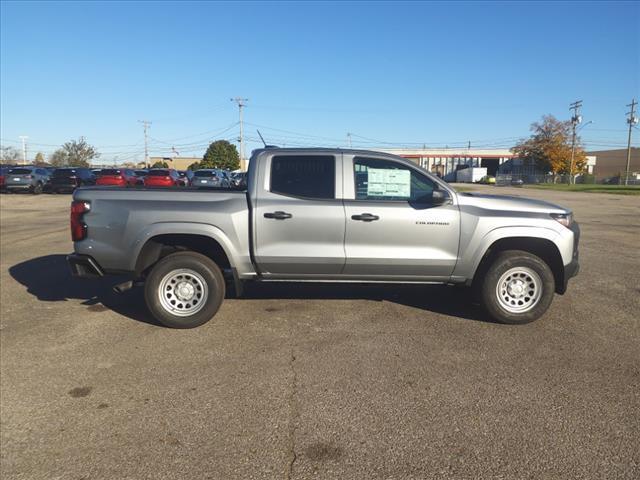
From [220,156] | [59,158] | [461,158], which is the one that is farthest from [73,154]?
[461,158]

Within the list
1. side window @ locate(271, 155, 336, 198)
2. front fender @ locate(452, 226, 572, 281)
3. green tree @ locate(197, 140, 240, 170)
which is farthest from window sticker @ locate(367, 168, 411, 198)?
green tree @ locate(197, 140, 240, 170)

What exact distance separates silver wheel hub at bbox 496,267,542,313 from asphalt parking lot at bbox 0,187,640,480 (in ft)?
0.88

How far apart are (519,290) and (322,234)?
2263 millimetres

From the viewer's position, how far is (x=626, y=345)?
4672 mm

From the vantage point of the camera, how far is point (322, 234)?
16.7 feet

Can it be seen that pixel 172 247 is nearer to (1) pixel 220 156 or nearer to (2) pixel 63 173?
(2) pixel 63 173

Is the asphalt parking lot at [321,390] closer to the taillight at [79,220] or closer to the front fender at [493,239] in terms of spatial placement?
the front fender at [493,239]

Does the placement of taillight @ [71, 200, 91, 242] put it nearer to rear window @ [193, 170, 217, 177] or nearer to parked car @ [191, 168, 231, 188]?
parked car @ [191, 168, 231, 188]

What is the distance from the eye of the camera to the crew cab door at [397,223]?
5.07m

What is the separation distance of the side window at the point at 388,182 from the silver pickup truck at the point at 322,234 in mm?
11

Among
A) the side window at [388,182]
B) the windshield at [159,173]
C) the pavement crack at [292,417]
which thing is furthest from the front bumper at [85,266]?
the windshield at [159,173]

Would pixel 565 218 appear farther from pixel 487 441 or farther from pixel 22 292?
pixel 22 292

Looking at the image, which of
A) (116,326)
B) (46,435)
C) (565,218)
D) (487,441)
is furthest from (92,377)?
(565,218)

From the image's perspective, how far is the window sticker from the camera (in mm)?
5195
